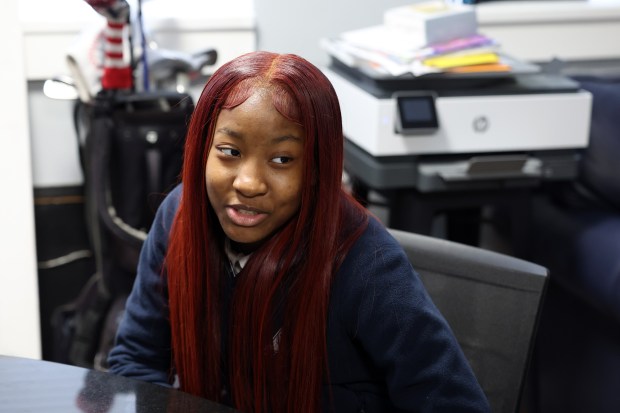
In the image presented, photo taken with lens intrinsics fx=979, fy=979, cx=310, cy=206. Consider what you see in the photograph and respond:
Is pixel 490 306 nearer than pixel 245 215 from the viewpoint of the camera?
No

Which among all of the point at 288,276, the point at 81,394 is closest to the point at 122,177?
the point at 288,276

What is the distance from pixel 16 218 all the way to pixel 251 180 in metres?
1.30

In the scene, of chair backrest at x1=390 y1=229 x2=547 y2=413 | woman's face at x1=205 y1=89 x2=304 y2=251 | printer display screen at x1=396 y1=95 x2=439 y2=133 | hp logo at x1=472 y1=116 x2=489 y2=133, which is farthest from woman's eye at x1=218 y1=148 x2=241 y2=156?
hp logo at x1=472 y1=116 x2=489 y2=133

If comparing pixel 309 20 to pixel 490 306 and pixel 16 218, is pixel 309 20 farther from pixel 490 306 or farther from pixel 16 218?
pixel 490 306

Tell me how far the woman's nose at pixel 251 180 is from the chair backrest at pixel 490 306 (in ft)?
1.04

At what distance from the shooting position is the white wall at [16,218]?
7.04ft

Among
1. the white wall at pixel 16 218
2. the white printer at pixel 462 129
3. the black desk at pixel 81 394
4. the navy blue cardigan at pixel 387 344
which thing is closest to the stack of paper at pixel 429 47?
the white printer at pixel 462 129

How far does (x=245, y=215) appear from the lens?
1105mm

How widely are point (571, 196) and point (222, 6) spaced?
3.39ft

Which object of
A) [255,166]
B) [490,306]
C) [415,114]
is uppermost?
[255,166]

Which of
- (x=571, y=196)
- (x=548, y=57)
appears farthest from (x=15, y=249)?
(x=548, y=57)

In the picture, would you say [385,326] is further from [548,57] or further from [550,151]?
[548,57]

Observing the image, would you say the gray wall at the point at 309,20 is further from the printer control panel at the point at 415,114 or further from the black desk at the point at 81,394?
the black desk at the point at 81,394

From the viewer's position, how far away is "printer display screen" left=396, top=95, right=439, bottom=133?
6.63 feet
